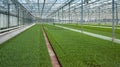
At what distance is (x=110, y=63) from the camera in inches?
259

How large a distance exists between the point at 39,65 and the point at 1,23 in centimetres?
1727

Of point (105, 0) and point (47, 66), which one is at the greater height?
point (105, 0)

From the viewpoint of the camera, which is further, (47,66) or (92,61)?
(92,61)

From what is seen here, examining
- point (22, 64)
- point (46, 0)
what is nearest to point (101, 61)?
point (22, 64)

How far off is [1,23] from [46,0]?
9.92 metres

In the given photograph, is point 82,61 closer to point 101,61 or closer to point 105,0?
point 101,61

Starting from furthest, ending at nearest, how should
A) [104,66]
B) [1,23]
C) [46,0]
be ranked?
[46,0] < [1,23] < [104,66]

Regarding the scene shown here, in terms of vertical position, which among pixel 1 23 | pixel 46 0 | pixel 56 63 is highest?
pixel 46 0

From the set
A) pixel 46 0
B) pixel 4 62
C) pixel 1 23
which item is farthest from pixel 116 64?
pixel 46 0

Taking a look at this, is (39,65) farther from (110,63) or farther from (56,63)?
(110,63)

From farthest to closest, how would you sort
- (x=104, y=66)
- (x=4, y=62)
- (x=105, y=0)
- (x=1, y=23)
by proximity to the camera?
(x=105, y=0) < (x=1, y=23) < (x=4, y=62) < (x=104, y=66)

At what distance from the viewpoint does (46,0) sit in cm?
3048

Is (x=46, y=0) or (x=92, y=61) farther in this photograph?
(x=46, y=0)

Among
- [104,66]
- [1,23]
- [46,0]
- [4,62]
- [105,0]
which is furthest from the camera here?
[105,0]
